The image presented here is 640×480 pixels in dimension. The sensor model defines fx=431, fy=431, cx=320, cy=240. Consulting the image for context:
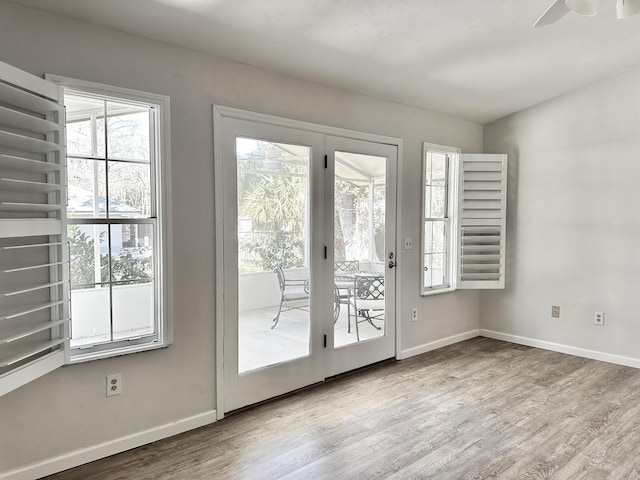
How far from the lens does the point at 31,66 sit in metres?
2.19

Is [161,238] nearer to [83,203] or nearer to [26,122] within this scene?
[83,203]

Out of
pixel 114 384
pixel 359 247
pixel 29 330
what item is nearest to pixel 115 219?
pixel 29 330

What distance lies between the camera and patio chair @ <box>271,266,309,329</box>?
327 cm

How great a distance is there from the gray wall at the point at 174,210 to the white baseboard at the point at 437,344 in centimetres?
210

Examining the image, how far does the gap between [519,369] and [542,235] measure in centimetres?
147

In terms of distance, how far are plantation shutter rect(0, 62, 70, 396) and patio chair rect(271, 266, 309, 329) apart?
1439 mm

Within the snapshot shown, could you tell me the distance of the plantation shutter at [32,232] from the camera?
197cm

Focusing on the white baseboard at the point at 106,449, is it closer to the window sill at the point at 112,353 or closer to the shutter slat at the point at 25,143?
the window sill at the point at 112,353

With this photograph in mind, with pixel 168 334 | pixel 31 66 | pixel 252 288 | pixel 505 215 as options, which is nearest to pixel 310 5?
pixel 31 66

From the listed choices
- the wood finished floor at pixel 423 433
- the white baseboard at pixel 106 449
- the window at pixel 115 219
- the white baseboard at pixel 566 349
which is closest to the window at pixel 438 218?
the white baseboard at pixel 566 349

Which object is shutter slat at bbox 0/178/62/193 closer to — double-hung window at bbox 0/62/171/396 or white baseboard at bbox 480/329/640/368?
double-hung window at bbox 0/62/171/396

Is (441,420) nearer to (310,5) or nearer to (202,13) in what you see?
(310,5)

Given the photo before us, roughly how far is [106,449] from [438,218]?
3556 millimetres

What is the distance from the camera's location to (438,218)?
4.58 meters
